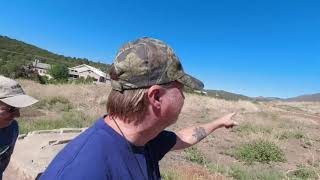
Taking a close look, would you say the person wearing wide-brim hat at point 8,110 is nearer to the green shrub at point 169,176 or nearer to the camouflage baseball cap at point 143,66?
the camouflage baseball cap at point 143,66

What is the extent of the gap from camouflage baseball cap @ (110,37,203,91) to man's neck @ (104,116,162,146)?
15 cm

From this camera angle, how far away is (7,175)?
661 cm

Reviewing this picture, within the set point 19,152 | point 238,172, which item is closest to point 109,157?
point 19,152

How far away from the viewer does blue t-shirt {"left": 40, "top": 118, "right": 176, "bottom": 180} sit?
5.72 feet

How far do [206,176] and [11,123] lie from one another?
4236 millimetres

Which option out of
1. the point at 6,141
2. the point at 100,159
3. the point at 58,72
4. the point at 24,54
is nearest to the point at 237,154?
the point at 6,141

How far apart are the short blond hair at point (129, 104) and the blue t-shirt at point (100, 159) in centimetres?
8

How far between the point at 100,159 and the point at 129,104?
295mm

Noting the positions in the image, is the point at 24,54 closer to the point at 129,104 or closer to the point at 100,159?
the point at 129,104

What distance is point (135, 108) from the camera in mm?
1998

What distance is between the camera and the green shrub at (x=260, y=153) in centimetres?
1246

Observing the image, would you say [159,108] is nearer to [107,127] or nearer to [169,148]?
[107,127]

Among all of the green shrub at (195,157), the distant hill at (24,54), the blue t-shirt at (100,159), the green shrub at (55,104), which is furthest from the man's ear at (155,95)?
the distant hill at (24,54)

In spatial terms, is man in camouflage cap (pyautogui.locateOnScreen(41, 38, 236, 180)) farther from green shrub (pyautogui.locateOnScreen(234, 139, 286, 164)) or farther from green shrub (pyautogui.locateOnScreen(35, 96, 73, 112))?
green shrub (pyautogui.locateOnScreen(35, 96, 73, 112))
